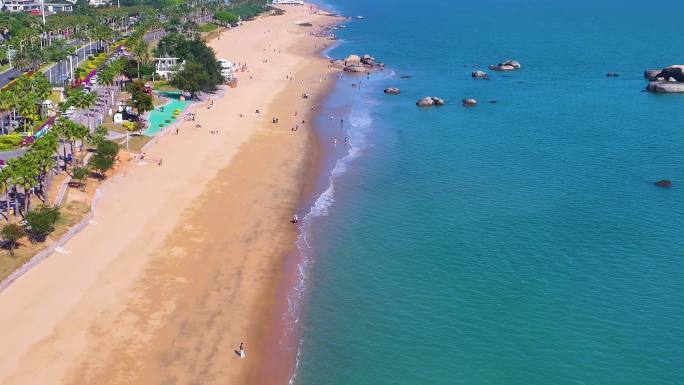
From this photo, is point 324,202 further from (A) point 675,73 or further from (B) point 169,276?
(A) point 675,73

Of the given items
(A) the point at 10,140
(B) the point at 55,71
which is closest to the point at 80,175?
(A) the point at 10,140

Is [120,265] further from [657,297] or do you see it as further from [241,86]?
[241,86]

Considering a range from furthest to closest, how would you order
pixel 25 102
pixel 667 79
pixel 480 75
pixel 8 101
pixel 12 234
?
pixel 480 75, pixel 667 79, pixel 8 101, pixel 25 102, pixel 12 234

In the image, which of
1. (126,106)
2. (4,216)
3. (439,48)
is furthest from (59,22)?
(4,216)

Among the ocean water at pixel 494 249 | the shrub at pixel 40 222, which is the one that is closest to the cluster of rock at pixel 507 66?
the ocean water at pixel 494 249

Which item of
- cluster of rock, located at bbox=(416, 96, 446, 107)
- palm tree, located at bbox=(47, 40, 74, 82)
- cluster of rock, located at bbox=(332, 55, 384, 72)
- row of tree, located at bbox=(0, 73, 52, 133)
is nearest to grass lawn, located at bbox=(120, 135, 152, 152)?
row of tree, located at bbox=(0, 73, 52, 133)

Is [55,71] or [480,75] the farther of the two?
[480,75]
